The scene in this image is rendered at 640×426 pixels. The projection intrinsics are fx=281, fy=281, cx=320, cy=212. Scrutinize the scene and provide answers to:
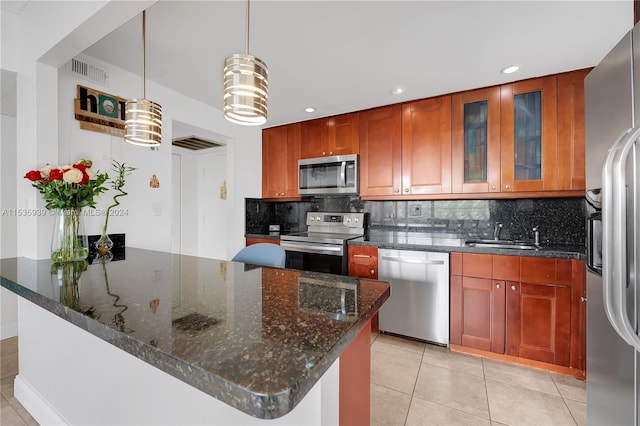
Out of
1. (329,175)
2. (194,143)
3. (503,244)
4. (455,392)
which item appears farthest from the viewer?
(194,143)

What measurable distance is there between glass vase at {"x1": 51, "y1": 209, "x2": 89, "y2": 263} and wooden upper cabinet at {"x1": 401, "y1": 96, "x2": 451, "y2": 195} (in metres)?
2.53

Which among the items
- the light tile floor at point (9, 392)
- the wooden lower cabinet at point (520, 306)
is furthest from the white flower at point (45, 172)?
the wooden lower cabinet at point (520, 306)

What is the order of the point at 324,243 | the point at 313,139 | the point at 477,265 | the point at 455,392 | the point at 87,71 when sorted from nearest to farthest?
the point at 455,392 < the point at 87,71 < the point at 477,265 < the point at 324,243 < the point at 313,139

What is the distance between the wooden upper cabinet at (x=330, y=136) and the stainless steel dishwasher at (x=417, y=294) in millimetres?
1261

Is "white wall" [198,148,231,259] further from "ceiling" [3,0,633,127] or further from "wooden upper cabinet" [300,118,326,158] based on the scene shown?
"ceiling" [3,0,633,127]

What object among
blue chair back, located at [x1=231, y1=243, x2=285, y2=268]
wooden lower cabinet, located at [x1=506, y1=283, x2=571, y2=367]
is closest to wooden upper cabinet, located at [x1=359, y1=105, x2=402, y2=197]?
wooden lower cabinet, located at [x1=506, y1=283, x2=571, y2=367]

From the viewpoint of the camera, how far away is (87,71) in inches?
78.2

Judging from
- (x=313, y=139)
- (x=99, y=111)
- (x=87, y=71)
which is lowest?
(x=99, y=111)

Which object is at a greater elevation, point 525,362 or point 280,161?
point 280,161

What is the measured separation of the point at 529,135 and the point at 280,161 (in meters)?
2.53

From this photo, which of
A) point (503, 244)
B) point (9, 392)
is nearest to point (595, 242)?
point (503, 244)

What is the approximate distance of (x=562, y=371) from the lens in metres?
1.99

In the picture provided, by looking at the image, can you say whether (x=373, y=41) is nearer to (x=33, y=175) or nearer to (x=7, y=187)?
(x=33, y=175)

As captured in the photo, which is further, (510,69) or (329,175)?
(329,175)
